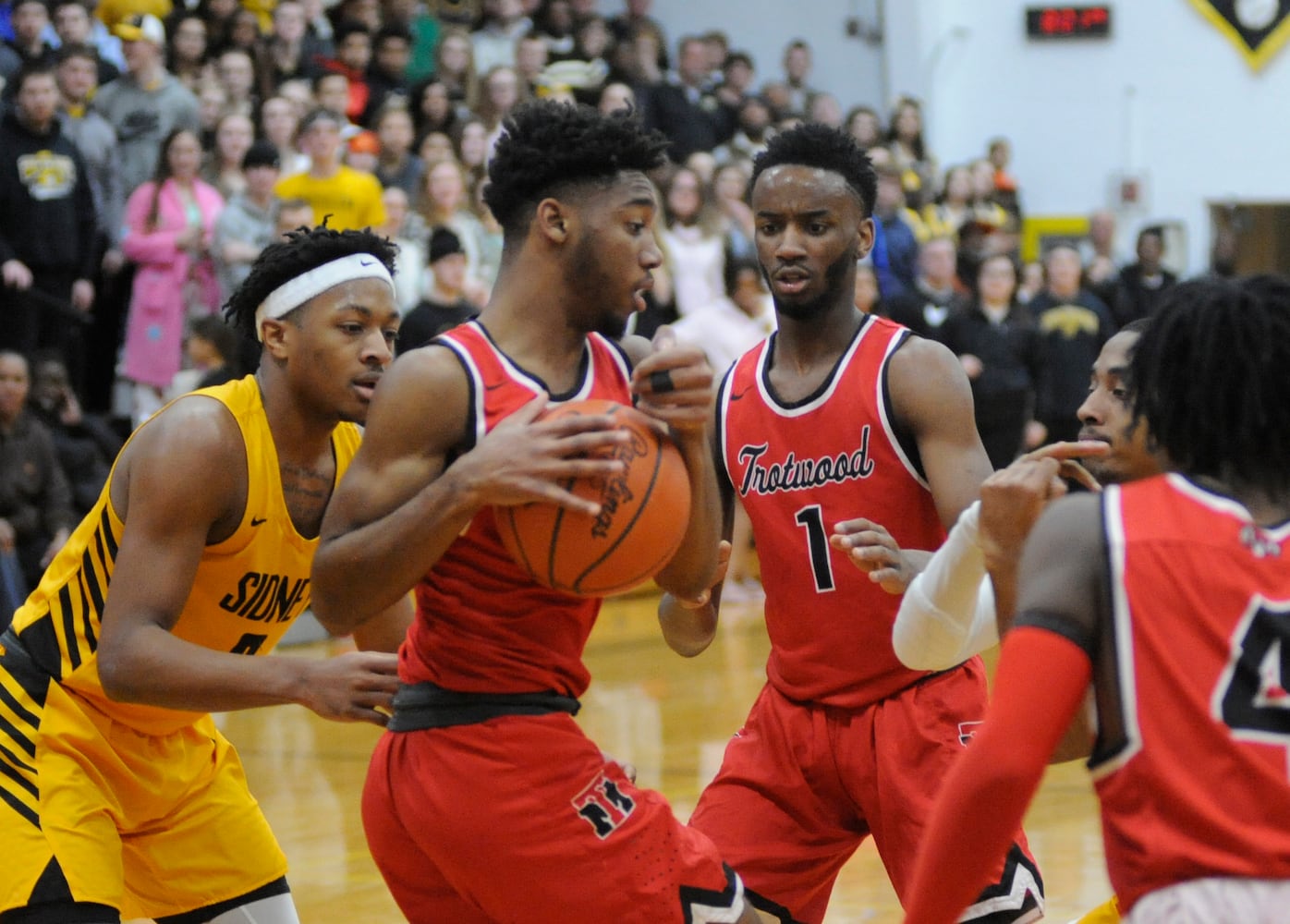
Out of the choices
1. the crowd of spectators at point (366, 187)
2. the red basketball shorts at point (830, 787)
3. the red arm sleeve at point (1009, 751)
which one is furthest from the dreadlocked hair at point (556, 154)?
the crowd of spectators at point (366, 187)

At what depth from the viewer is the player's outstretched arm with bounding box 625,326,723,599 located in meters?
2.95

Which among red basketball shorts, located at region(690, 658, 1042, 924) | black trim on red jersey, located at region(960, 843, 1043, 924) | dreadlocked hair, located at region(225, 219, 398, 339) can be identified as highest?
dreadlocked hair, located at region(225, 219, 398, 339)

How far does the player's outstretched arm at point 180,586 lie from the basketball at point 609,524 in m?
0.40

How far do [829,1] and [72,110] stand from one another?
10.4 metres

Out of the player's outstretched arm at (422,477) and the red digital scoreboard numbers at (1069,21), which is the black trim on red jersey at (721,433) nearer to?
the player's outstretched arm at (422,477)

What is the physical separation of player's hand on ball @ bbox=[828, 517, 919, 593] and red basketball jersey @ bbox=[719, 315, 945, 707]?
1.62 feet

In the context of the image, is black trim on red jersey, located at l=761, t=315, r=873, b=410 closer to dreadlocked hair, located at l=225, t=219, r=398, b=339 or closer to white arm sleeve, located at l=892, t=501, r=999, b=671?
dreadlocked hair, located at l=225, t=219, r=398, b=339

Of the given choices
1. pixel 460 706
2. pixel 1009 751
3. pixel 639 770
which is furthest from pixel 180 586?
pixel 639 770

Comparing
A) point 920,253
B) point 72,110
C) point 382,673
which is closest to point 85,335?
point 72,110

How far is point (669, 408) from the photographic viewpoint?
2955 mm

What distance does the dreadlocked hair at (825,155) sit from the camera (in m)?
4.11

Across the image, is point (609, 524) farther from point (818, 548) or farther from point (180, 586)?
point (818, 548)

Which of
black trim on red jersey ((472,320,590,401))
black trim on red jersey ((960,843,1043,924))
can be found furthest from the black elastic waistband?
black trim on red jersey ((960,843,1043,924))

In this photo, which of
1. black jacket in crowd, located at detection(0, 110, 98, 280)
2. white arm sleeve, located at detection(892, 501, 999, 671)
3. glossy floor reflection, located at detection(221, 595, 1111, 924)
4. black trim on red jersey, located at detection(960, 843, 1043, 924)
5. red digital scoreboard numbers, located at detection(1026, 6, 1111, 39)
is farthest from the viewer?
red digital scoreboard numbers, located at detection(1026, 6, 1111, 39)
